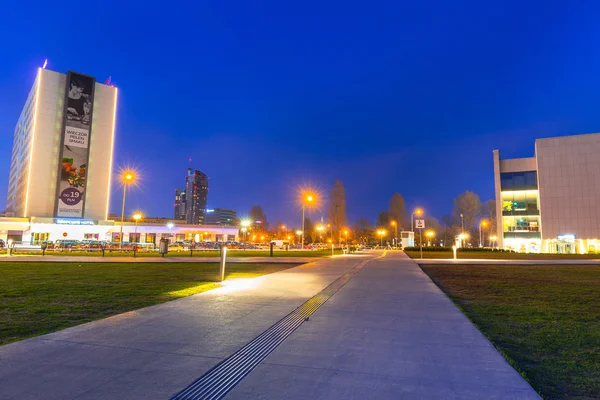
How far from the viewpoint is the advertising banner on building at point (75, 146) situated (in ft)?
242

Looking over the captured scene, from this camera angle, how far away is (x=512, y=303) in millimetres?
9453

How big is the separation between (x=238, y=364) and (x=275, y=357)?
514mm

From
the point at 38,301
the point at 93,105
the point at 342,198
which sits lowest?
the point at 38,301

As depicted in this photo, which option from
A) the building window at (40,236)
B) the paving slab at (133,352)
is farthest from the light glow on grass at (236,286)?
the building window at (40,236)

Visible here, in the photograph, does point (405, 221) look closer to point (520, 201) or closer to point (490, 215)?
point (490, 215)

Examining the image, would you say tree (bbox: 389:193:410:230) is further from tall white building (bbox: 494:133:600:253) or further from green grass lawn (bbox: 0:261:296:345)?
green grass lawn (bbox: 0:261:296:345)

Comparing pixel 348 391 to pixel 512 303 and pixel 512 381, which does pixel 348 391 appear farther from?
pixel 512 303

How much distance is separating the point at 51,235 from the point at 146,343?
79390 millimetres

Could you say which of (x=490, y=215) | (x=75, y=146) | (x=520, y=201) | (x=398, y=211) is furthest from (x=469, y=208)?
(x=75, y=146)

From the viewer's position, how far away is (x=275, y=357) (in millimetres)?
4500

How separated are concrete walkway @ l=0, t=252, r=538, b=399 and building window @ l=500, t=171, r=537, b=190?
63636 millimetres

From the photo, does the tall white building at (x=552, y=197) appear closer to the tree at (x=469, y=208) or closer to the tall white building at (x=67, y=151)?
the tree at (x=469, y=208)

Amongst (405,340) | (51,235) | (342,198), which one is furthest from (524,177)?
(51,235)

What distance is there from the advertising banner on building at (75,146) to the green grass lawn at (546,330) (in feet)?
269
